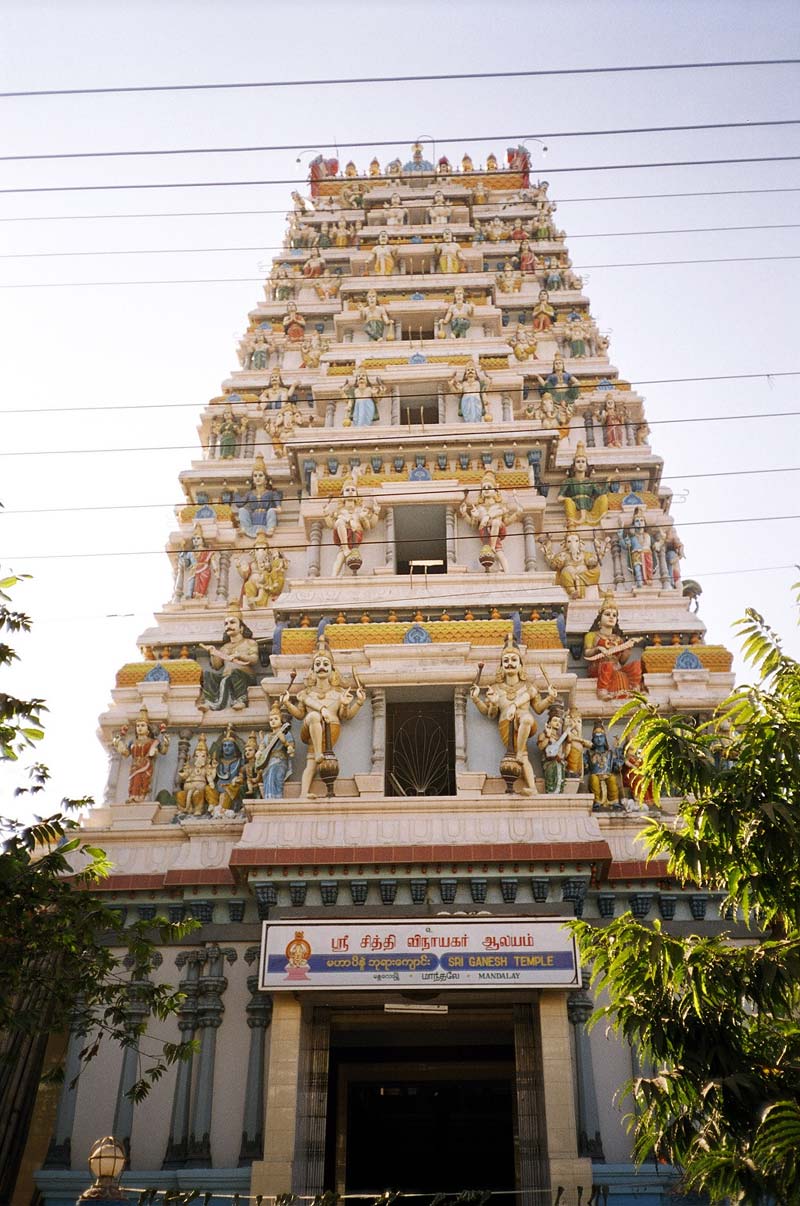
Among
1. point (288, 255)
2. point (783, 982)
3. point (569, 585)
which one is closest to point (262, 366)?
point (288, 255)

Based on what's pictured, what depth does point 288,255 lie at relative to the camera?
101ft

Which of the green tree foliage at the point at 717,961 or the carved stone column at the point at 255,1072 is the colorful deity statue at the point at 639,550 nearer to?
the carved stone column at the point at 255,1072

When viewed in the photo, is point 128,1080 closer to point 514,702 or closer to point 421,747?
point 421,747

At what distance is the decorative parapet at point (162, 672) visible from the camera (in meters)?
18.9

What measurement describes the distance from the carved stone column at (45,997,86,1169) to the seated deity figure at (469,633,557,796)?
7.01 meters

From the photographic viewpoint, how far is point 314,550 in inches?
820

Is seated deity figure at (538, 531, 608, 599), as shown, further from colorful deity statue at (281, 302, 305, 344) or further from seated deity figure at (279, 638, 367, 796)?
colorful deity statue at (281, 302, 305, 344)

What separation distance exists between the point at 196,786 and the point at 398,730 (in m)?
3.50

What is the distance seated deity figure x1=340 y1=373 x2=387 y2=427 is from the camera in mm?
23094

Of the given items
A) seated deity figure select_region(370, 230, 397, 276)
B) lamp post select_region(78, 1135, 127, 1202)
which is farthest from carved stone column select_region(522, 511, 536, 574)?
lamp post select_region(78, 1135, 127, 1202)

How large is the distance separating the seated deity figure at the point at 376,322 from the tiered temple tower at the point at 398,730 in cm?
11

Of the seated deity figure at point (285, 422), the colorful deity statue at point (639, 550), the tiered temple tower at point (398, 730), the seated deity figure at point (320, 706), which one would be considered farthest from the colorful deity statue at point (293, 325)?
the seated deity figure at point (320, 706)

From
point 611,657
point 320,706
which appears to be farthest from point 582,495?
point 320,706

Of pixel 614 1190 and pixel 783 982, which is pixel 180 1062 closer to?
pixel 614 1190
